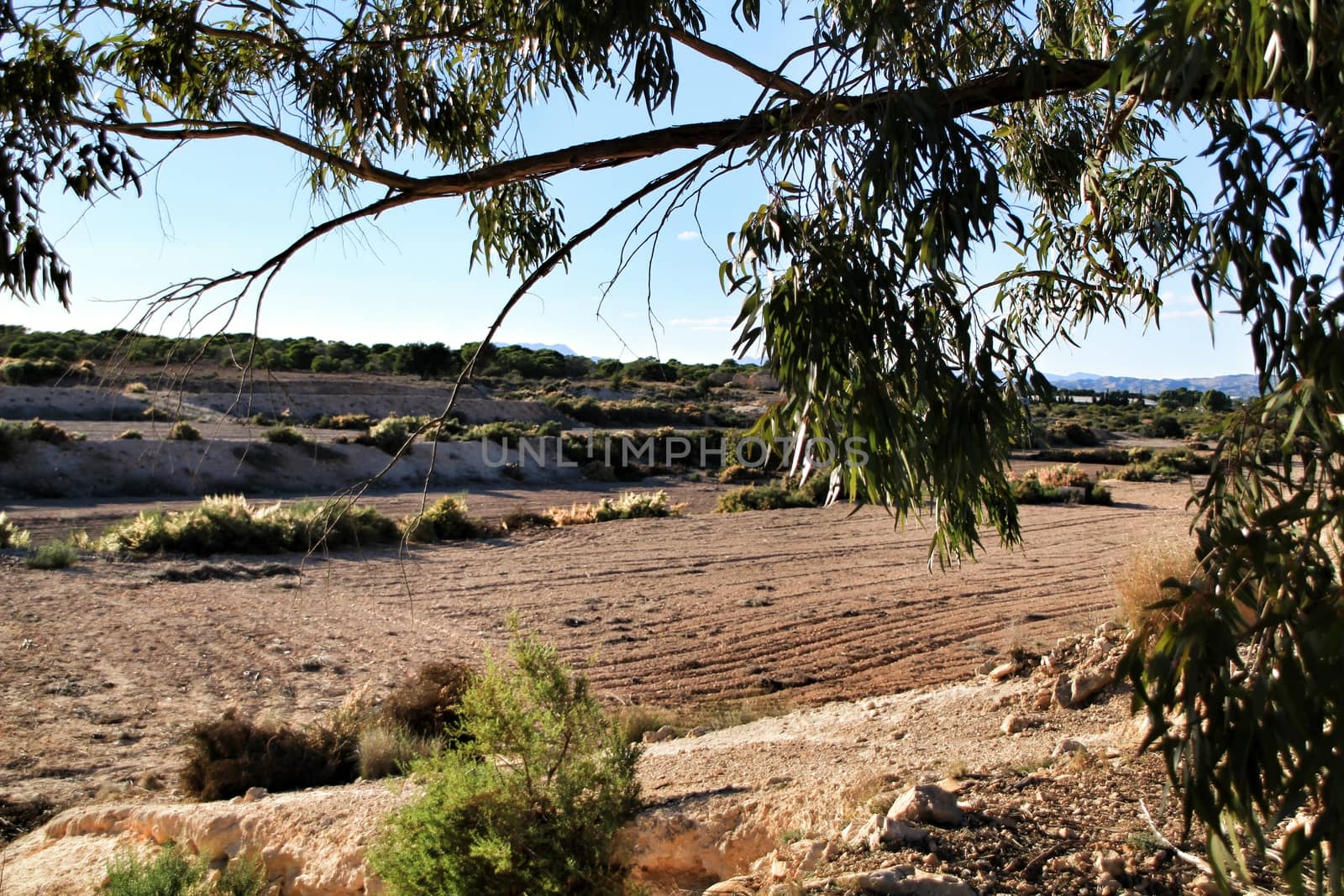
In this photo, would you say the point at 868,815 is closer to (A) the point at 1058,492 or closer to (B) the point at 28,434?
(A) the point at 1058,492

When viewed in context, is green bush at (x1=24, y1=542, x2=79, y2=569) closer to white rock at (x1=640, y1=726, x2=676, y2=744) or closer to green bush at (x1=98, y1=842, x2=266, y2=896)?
green bush at (x1=98, y1=842, x2=266, y2=896)

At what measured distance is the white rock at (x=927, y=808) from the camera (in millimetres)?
3928

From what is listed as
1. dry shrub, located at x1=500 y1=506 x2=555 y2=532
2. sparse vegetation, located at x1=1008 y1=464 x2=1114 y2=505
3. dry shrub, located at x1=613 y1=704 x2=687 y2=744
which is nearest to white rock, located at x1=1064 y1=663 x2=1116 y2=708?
dry shrub, located at x1=613 y1=704 x2=687 y2=744

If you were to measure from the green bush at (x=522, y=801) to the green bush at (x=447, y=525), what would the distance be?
14413 mm

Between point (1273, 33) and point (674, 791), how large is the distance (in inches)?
172

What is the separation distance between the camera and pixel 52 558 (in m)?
13.8

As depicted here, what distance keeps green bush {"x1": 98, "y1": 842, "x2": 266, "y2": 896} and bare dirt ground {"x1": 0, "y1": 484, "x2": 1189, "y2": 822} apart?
2.01 m

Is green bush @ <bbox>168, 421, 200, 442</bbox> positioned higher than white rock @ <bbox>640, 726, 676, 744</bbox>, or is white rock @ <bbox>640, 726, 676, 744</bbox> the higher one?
green bush @ <bbox>168, 421, 200, 442</bbox>

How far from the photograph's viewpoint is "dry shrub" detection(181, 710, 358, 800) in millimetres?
6395

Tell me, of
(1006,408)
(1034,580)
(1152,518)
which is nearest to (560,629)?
(1034,580)

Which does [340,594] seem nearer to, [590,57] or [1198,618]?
[590,57]

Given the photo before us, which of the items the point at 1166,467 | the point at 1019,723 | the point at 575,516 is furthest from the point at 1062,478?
the point at 1019,723

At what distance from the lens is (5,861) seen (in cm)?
536

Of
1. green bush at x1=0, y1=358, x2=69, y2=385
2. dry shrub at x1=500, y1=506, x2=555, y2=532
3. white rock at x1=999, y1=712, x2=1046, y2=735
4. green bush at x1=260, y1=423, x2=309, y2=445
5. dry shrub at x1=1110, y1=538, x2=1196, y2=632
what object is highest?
green bush at x1=0, y1=358, x2=69, y2=385
